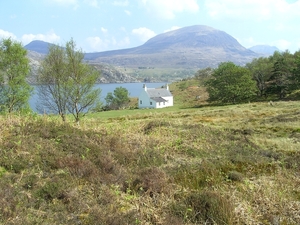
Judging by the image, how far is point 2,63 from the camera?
3055 centimetres

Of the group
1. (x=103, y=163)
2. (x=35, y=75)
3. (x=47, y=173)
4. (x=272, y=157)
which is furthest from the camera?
(x=35, y=75)

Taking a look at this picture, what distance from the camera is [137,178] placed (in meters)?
7.38

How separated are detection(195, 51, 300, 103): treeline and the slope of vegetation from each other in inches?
2230

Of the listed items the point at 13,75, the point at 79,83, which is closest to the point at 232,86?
the point at 79,83

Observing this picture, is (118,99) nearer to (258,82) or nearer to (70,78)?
(258,82)

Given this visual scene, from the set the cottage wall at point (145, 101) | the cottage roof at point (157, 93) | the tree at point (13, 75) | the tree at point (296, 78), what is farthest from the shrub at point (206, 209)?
the cottage roof at point (157, 93)

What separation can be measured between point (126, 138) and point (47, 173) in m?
4.87

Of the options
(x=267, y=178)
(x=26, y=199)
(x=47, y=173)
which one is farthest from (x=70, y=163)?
(x=267, y=178)

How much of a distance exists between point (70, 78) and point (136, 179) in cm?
2796

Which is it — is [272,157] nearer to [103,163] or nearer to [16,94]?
[103,163]

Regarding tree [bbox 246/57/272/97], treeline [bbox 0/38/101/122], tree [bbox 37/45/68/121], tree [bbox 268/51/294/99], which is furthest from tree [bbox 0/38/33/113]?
tree [bbox 246/57/272/97]

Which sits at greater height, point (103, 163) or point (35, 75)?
point (35, 75)

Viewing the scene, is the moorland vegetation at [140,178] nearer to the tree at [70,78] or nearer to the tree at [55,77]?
the tree at [70,78]

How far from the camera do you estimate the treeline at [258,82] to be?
6331 cm
